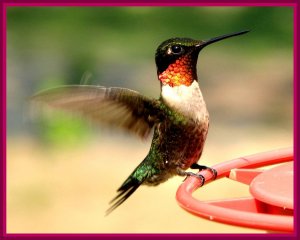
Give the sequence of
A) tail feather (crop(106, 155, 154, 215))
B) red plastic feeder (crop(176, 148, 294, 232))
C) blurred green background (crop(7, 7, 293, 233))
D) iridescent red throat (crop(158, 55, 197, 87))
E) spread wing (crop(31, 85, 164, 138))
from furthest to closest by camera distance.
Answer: blurred green background (crop(7, 7, 293, 233)) → tail feather (crop(106, 155, 154, 215)) → iridescent red throat (crop(158, 55, 197, 87)) → spread wing (crop(31, 85, 164, 138)) → red plastic feeder (crop(176, 148, 294, 232))

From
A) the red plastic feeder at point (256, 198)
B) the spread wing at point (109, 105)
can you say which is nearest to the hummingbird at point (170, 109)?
the spread wing at point (109, 105)

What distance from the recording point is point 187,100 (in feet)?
9.77

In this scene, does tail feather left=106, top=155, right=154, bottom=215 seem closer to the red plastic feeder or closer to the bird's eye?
the bird's eye

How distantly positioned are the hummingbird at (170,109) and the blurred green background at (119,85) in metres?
0.11

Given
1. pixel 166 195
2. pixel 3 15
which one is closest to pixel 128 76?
pixel 166 195

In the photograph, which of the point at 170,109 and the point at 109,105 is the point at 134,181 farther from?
the point at 109,105

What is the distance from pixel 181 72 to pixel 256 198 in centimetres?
81

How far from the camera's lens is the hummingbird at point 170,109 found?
287 centimetres

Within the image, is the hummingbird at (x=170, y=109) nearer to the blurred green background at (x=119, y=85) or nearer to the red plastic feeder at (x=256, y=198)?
the blurred green background at (x=119, y=85)

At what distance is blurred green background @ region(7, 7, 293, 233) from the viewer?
19.1ft

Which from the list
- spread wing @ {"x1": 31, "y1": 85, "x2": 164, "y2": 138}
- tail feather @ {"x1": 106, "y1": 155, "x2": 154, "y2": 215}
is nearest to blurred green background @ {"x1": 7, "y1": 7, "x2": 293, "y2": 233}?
spread wing @ {"x1": 31, "y1": 85, "x2": 164, "y2": 138}

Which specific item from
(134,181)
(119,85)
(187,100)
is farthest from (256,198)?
(119,85)

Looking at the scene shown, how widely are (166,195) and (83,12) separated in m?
5.05

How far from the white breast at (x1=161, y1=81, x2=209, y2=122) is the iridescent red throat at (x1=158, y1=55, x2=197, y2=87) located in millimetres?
17
